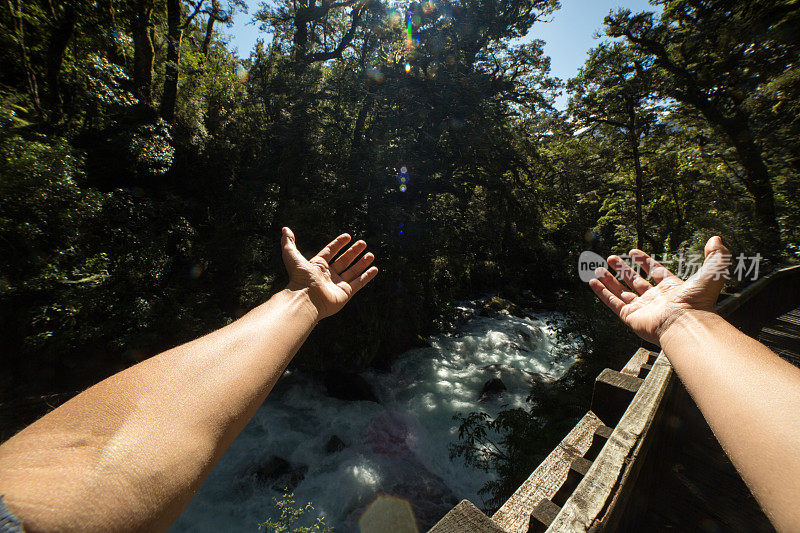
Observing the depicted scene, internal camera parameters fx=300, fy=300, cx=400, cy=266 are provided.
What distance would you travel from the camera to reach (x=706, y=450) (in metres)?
2.91

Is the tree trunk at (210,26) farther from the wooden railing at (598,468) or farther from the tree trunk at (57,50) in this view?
the wooden railing at (598,468)

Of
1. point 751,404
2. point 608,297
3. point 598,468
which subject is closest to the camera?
point 751,404

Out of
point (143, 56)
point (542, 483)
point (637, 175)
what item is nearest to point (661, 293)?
point (542, 483)

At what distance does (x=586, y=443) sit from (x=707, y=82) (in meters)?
12.9

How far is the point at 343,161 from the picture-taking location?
9.61m

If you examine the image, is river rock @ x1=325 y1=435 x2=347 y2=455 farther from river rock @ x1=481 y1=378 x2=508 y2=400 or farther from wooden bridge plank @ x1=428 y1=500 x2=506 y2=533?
wooden bridge plank @ x1=428 y1=500 x2=506 y2=533

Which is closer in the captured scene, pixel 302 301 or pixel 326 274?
pixel 302 301

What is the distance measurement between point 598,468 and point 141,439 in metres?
1.89

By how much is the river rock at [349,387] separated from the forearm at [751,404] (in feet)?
Answer: 28.1

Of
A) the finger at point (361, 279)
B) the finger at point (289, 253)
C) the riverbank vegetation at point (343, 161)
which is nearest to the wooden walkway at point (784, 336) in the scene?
the riverbank vegetation at point (343, 161)

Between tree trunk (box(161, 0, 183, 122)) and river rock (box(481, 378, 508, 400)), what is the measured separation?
13009mm

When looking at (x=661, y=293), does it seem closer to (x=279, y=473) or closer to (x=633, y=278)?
(x=633, y=278)

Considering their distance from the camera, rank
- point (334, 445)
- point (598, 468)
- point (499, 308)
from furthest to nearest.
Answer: point (499, 308)
point (334, 445)
point (598, 468)

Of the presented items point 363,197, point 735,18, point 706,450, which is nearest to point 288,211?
A: point 363,197
